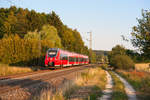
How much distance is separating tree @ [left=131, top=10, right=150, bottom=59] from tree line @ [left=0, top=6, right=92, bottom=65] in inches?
1183

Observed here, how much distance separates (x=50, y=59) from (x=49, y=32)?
88.1 feet

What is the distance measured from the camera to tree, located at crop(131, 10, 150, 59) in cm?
1026

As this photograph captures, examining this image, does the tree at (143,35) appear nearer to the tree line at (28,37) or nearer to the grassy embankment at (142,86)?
the grassy embankment at (142,86)

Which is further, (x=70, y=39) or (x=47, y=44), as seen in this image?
(x=70, y=39)

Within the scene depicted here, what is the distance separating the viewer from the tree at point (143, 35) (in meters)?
10.3

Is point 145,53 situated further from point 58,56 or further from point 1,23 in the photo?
point 1,23

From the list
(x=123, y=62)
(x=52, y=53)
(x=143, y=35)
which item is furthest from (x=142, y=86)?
(x=123, y=62)

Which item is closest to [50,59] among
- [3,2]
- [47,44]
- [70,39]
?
[47,44]

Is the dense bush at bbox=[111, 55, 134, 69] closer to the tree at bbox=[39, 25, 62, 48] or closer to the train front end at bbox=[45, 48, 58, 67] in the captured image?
the train front end at bbox=[45, 48, 58, 67]

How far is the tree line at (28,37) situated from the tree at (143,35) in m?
30.1

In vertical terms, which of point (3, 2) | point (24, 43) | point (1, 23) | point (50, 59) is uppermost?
point (1, 23)

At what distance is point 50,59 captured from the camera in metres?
35.3

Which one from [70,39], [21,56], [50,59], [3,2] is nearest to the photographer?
[3,2]

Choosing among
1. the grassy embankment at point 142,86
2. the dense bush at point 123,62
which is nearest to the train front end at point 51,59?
the dense bush at point 123,62
